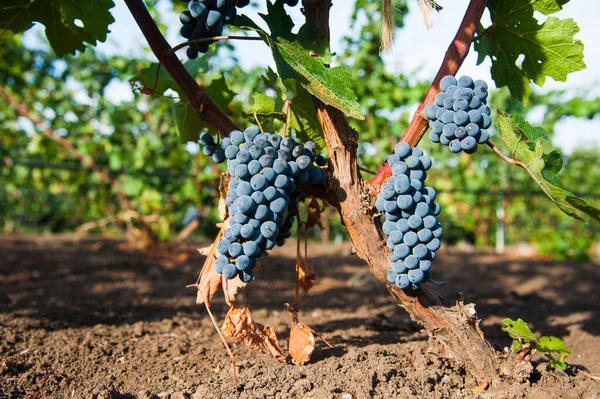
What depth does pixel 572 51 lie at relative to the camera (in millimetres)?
1989

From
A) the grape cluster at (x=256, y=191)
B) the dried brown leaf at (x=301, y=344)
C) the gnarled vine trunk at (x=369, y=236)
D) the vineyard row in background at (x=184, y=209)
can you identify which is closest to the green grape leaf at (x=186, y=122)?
the grape cluster at (x=256, y=191)

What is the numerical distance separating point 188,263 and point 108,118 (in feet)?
8.94

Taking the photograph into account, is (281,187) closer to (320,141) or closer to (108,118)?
(320,141)

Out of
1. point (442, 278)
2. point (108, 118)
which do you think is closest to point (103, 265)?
point (108, 118)

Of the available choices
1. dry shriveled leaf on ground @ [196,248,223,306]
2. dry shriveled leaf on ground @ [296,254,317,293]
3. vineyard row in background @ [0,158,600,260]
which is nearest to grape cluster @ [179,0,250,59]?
dry shriveled leaf on ground @ [196,248,223,306]

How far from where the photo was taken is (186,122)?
2330 mm

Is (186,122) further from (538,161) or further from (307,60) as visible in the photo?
(538,161)

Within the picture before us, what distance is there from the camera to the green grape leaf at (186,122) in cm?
229

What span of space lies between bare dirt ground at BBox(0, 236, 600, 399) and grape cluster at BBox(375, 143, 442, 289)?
43cm

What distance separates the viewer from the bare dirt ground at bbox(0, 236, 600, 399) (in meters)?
1.83

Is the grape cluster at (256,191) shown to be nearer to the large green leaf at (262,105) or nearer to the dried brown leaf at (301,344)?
the large green leaf at (262,105)

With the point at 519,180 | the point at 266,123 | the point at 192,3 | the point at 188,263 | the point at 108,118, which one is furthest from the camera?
the point at 519,180

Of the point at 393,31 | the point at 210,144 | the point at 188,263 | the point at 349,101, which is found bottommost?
the point at 188,263

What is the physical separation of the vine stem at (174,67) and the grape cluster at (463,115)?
81 centimetres
